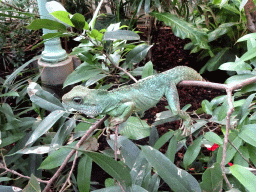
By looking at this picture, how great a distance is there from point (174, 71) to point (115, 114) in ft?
1.22

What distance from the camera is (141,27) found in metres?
4.57

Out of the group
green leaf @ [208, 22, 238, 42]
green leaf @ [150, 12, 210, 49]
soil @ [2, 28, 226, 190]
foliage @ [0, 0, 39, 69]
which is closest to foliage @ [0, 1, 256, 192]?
soil @ [2, 28, 226, 190]

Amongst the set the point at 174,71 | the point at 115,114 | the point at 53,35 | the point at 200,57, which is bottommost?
the point at 200,57

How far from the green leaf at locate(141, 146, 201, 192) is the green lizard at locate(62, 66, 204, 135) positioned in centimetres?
27

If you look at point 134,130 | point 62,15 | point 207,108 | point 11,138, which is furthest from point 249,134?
point 11,138

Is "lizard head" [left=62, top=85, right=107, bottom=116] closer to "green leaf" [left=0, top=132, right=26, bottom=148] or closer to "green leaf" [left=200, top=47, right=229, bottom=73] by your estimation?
"green leaf" [left=0, top=132, right=26, bottom=148]

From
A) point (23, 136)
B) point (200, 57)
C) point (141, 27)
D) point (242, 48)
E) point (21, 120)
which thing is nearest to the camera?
point (23, 136)

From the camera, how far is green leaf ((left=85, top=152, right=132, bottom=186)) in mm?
719

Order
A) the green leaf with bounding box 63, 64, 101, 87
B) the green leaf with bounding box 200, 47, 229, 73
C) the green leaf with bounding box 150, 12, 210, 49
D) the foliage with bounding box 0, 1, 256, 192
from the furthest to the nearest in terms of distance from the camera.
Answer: the green leaf with bounding box 200, 47, 229, 73 < the green leaf with bounding box 150, 12, 210, 49 < the green leaf with bounding box 63, 64, 101, 87 < the foliage with bounding box 0, 1, 256, 192

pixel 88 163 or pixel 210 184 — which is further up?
pixel 210 184

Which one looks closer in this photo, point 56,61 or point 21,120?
point 21,120

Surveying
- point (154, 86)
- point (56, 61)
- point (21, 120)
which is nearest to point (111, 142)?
point (154, 86)

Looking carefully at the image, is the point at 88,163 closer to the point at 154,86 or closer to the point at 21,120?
the point at 154,86

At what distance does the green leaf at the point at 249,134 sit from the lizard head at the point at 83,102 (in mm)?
649
